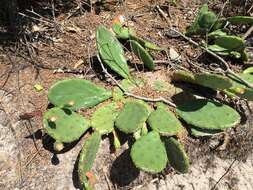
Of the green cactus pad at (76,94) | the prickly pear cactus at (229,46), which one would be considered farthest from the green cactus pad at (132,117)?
the prickly pear cactus at (229,46)

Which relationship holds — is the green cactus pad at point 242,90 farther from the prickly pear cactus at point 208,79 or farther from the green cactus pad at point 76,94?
the green cactus pad at point 76,94

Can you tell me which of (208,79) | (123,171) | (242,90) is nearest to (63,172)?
(123,171)

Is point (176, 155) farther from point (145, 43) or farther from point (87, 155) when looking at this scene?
point (145, 43)

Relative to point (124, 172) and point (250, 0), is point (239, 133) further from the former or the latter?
→ point (250, 0)

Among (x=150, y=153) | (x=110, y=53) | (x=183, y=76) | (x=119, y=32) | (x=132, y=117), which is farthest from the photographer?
(x=119, y=32)

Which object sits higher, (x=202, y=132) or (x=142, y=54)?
(x=142, y=54)

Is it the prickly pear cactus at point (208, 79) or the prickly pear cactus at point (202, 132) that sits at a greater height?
the prickly pear cactus at point (208, 79)

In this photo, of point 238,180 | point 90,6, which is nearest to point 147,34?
point 90,6
